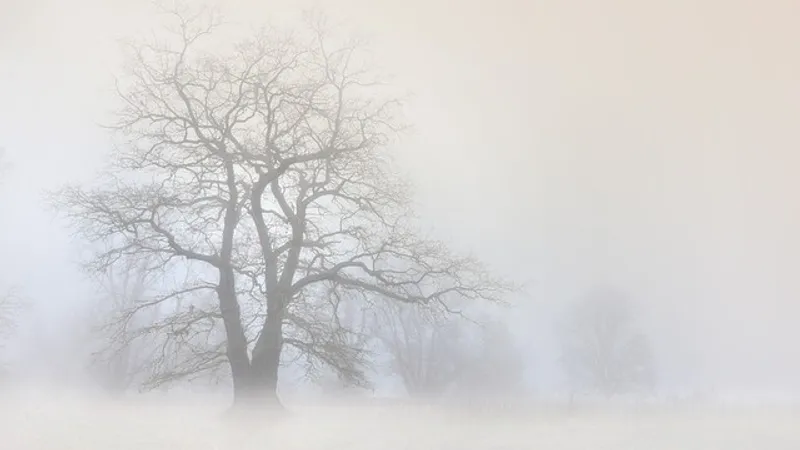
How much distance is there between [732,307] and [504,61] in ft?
3.05

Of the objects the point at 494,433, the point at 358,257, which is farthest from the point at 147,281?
the point at 494,433

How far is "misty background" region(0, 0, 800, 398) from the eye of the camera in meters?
1.82

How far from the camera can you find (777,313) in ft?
6.17

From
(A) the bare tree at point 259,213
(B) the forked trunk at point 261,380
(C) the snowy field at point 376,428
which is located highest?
(A) the bare tree at point 259,213

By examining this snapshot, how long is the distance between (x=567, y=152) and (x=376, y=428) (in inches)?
35.9

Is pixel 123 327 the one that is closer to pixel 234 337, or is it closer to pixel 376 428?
pixel 234 337

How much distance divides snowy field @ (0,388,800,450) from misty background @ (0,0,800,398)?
97 millimetres

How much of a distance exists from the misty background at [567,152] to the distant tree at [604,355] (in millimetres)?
46

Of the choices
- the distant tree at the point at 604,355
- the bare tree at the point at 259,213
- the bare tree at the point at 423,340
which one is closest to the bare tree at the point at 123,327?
the bare tree at the point at 259,213

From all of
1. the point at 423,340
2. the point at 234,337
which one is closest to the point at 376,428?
the point at 423,340

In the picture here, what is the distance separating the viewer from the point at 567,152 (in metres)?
1.93

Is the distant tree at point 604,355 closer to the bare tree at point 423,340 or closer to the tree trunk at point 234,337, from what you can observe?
the bare tree at point 423,340

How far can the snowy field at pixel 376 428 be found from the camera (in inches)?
66.7

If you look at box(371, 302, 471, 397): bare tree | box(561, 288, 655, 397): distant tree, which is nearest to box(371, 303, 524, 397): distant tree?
box(371, 302, 471, 397): bare tree
